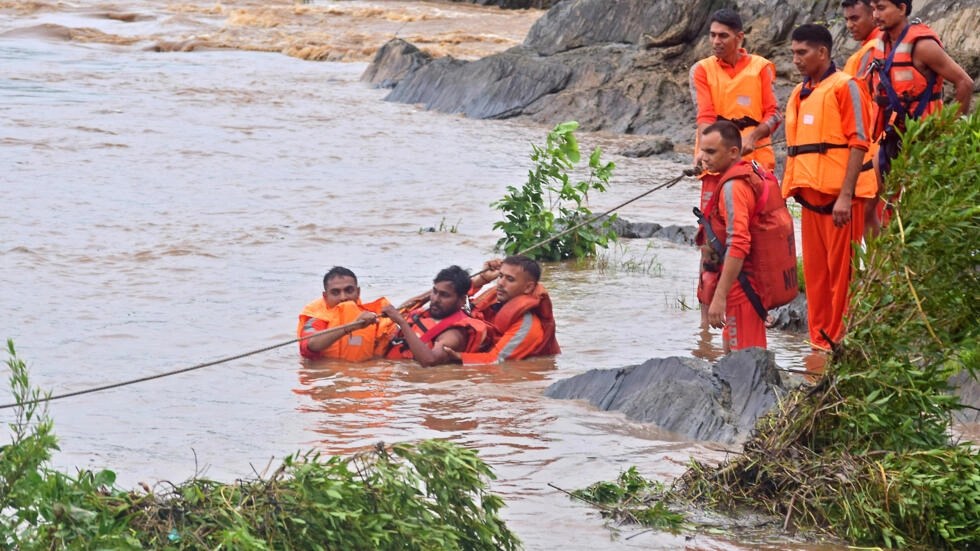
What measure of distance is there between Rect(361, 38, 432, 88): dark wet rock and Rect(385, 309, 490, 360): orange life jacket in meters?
20.7

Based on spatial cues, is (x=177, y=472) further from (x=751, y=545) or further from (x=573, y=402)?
(x=751, y=545)

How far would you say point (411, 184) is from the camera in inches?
693

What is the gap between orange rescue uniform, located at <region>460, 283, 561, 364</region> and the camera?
28.4 ft

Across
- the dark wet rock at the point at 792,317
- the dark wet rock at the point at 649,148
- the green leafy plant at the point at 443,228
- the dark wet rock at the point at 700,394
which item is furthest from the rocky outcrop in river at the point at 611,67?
the dark wet rock at the point at 700,394

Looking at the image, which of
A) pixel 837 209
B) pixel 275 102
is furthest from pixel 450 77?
pixel 837 209

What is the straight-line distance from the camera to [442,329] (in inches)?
343

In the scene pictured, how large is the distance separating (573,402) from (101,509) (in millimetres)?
3781

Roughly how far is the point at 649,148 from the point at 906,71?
1178 cm

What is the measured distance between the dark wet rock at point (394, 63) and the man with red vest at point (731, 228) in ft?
72.7

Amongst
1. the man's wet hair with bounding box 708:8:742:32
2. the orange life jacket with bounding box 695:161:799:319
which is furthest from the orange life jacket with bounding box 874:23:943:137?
the man's wet hair with bounding box 708:8:742:32

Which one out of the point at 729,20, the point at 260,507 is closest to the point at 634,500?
the point at 260,507

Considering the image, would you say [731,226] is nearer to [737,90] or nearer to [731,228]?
[731,228]

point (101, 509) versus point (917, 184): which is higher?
point (917, 184)

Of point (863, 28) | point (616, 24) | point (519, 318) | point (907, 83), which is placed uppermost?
point (616, 24)
